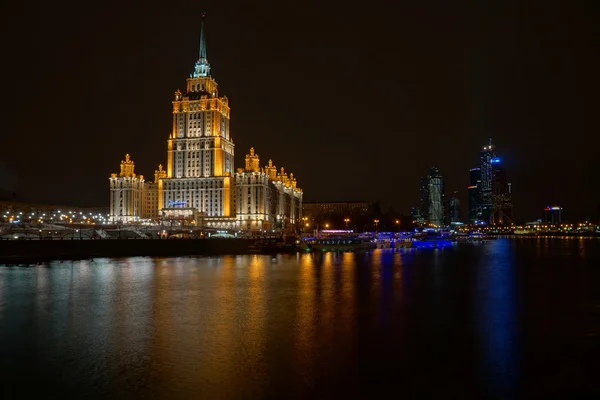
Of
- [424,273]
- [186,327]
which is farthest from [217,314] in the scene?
[424,273]

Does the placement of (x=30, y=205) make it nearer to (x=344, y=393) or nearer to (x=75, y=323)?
(x=75, y=323)

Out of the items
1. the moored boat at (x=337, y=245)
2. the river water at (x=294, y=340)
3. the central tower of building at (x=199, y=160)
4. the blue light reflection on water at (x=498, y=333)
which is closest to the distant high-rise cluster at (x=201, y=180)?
the central tower of building at (x=199, y=160)

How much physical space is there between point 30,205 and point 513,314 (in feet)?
439

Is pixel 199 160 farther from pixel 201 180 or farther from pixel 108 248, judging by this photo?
pixel 108 248

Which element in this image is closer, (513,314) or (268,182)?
(513,314)

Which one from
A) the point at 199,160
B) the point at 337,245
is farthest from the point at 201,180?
the point at 337,245

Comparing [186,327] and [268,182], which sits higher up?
[268,182]

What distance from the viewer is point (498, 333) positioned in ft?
62.7

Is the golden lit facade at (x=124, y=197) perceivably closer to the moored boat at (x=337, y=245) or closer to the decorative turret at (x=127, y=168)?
the decorative turret at (x=127, y=168)

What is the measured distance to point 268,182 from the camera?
129375mm

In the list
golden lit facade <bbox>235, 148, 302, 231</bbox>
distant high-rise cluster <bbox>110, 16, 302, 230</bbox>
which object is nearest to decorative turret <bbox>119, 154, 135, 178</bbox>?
distant high-rise cluster <bbox>110, 16, 302, 230</bbox>

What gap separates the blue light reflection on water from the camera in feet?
44.4

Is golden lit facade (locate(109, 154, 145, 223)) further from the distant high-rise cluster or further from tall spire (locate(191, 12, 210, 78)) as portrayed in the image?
tall spire (locate(191, 12, 210, 78))

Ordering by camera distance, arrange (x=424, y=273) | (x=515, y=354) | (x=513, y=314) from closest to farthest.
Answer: (x=515, y=354) < (x=513, y=314) < (x=424, y=273)
